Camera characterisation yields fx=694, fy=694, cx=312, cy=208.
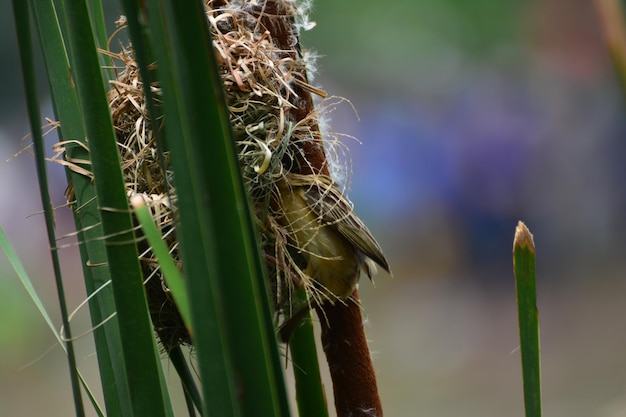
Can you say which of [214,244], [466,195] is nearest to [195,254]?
[214,244]

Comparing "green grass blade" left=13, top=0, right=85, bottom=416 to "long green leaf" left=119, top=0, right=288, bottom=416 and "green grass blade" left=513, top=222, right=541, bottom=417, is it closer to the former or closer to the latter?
"long green leaf" left=119, top=0, right=288, bottom=416

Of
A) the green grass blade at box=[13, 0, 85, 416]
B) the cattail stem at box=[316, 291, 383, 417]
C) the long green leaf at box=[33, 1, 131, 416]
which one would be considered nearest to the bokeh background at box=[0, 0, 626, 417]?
the cattail stem at box=[316, 291, 383, 417]

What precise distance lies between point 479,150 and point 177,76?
356 cm

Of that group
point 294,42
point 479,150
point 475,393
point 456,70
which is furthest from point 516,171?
point 294,42

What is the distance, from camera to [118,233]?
1.06 ft

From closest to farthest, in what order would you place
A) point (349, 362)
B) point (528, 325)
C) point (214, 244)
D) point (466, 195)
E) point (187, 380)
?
point (214, 244) → point (528, 325) → point (187, 380) → point (349, 362) → point (466, 195)

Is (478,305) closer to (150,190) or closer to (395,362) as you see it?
(395,362)

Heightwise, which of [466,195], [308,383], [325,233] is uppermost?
[466,195]

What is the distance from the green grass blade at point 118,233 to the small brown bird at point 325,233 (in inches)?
9.4

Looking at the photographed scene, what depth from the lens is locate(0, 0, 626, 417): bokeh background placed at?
3348mm

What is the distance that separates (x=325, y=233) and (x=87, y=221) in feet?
0.73

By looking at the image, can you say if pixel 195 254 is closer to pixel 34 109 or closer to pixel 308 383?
pixel 34 109

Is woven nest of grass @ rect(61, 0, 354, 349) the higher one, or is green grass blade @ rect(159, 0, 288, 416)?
woven nest of grass @ rect(61, 0, 354, 349)

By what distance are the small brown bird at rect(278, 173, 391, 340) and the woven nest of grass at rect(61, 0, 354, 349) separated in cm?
1
